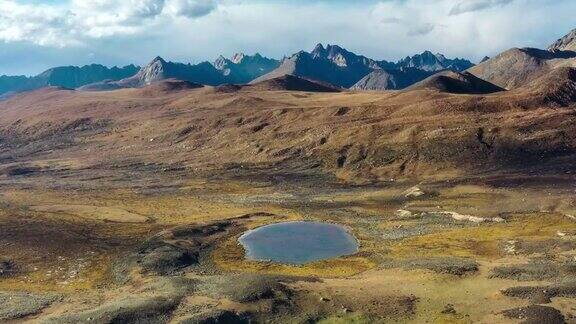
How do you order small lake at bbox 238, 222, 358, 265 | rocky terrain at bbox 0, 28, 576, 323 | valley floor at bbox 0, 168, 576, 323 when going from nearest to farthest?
valley floor at bbox 0, 168, 576, 323 → rocky terrain at bbox 0, 28, 576, 323 → small lake at bbox 238, 222, 358, 265

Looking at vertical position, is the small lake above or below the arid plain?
below

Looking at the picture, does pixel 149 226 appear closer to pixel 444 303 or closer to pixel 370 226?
pixel 370 226

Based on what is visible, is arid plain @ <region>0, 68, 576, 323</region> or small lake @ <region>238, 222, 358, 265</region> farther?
small lake @ <region>238, 222, 358, 265</region>

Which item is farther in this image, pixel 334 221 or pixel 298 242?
pixel 334 221

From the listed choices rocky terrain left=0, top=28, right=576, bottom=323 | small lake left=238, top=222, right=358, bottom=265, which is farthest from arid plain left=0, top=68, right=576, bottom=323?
small lake left=238, top=222, right=358, bottom=265

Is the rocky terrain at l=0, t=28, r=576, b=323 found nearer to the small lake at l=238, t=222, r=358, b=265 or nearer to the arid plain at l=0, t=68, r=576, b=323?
the arid plain at l=0, t=68, r=576, b=323

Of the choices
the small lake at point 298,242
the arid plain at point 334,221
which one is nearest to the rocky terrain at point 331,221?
the arid plain at point 334,221

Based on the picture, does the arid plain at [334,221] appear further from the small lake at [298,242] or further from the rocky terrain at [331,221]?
the small lake at [298,242]

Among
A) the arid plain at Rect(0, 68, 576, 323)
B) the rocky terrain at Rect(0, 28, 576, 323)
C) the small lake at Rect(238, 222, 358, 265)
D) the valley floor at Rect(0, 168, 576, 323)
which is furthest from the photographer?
the small lake at Rect(238, 222, 358, 265)

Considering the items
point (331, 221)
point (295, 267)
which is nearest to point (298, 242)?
point (295, 267)

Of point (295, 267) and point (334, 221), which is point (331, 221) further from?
point (295, 267)
